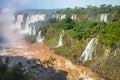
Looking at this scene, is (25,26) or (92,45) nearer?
(92,45)

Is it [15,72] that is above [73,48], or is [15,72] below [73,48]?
above

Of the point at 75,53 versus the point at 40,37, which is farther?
the point at 40,37

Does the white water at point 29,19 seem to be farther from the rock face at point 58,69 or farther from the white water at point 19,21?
the rock face at point 58,69

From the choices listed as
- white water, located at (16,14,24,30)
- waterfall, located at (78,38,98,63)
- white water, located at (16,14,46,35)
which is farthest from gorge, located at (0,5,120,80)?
white water, located at (16,14,24,30)

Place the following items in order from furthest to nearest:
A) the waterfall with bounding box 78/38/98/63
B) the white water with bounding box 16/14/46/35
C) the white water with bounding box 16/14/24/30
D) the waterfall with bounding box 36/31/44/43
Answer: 1. the white water with bounding box 16/14/24/30
2. the white water with bounding box 16/14/46/35
3. the waterfall with bounding box 36/31/44/43
4. the waterfall with bounding box 78/38/98/63

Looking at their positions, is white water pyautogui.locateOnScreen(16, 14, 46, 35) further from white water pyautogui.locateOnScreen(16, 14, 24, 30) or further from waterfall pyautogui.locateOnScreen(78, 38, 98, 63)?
waterfall pyautogui.locateOnScreen(78, 38, 98, 63)

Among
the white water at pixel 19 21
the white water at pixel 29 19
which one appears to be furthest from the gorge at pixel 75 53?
the white water at pixel 19 21

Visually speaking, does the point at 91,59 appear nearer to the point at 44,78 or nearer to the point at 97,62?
the point at 97,62

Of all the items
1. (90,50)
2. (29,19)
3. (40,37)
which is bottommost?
(40,37)

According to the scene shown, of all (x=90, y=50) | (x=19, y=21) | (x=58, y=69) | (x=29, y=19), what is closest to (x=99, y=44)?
(x=90, y=50)

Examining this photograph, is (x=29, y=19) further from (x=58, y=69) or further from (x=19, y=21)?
(x=58, y=69)

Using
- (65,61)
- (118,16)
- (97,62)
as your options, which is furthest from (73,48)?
(118,16)
